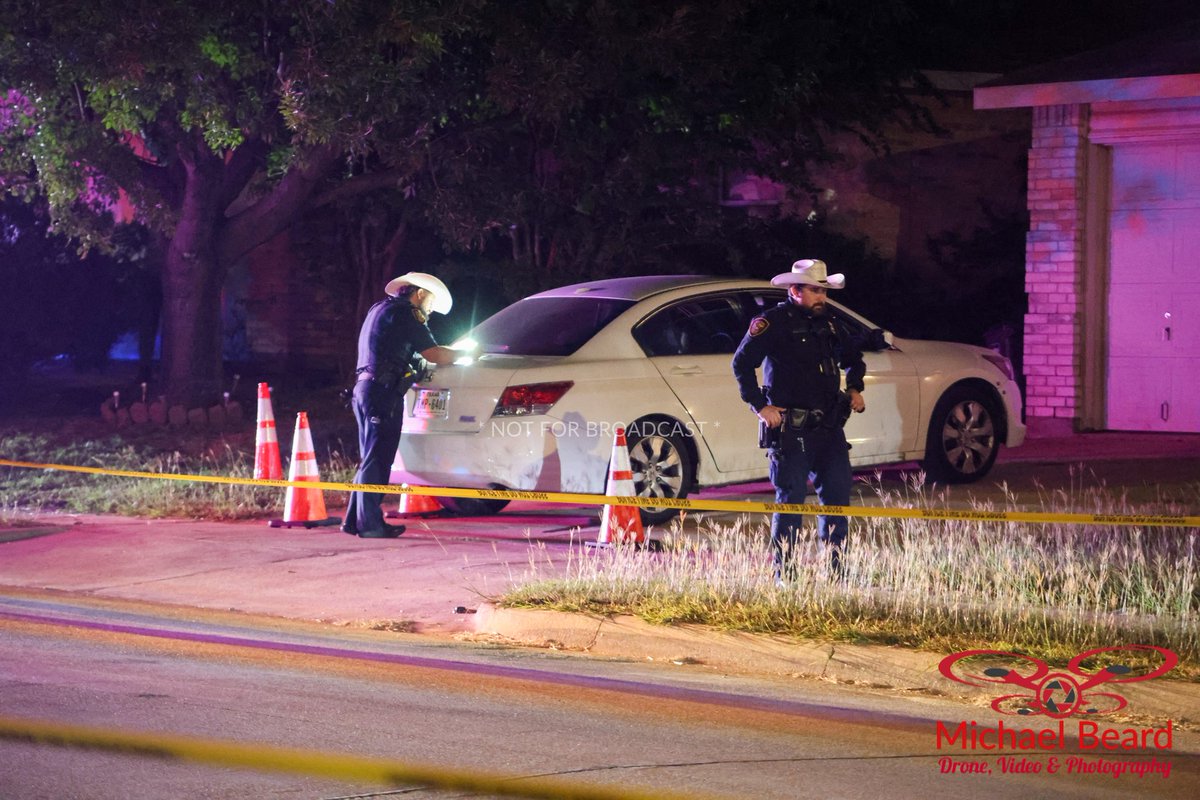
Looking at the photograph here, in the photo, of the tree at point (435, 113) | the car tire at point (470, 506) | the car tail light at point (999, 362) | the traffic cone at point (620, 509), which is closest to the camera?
→ the traffic cone at point (620, 509)

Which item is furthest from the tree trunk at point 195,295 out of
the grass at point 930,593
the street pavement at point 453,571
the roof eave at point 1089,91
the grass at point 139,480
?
the grass at point 930,593

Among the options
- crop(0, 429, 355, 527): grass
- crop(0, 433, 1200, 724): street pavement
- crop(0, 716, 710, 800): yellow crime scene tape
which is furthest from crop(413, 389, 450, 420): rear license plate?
crop(0, 716, 710, 800): yellow crime scene tape

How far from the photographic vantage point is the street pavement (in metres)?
7.23

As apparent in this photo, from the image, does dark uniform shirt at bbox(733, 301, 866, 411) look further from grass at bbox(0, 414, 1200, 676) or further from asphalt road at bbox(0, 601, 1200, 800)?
asphalt road at bbox(0, 601, 1200, 800)

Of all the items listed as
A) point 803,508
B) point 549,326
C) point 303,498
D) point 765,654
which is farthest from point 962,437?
point 765,654

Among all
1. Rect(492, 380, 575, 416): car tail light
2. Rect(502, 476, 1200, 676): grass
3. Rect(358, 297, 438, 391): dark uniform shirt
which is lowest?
Rect(502, 476, 1200, 676): grass

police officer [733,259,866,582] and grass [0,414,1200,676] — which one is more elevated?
police officer [733,259,866,582]

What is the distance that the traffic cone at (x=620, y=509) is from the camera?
973 cm

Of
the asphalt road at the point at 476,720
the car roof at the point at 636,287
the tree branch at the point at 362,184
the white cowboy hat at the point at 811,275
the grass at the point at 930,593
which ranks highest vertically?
the tree branch at the point at 362,184

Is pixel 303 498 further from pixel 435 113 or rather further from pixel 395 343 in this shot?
pixel 435 113

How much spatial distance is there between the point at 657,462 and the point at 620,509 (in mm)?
798

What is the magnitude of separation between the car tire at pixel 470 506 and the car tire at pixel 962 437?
10.8 ft

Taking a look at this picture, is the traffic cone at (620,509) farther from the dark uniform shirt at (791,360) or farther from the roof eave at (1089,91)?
the roof eave at (1089,91)

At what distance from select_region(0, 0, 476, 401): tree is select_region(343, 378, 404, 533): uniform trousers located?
4.54 m
